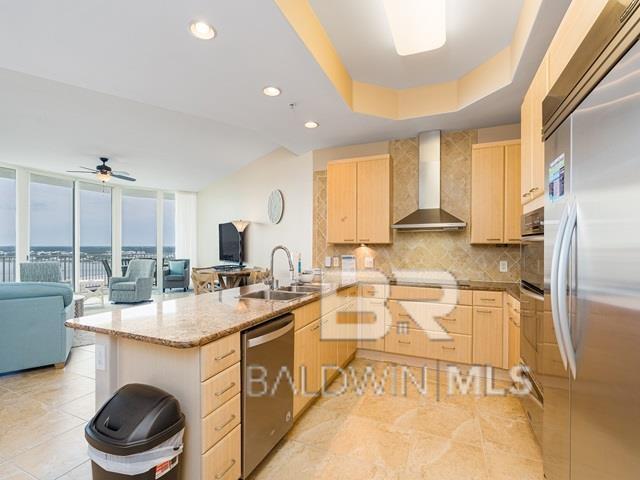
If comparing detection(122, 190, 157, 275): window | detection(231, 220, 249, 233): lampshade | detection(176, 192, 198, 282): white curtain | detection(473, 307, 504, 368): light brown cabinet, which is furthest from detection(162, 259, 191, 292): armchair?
detection(473, 307, 504, 368): light brown cabinet

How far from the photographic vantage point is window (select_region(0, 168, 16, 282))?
5.23 meters

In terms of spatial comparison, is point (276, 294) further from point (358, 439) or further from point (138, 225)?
point (138, 225)

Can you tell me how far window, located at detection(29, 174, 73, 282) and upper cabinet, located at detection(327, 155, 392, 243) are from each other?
5528mm

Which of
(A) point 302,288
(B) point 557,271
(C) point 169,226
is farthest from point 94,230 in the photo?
(B) point 557,271

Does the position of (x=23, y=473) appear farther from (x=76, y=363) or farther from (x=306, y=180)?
(x=306, y=180)

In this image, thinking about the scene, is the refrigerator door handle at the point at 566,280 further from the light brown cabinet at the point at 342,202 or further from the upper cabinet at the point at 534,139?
the light brown cabinet at the point at 342,202

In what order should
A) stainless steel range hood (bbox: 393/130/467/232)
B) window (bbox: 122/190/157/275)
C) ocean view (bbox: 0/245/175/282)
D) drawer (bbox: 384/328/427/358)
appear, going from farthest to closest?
window (bbox: 122/190/157/275) < ocean view (bbox: 0/245/175/282) < stainless steel range hood (bbox: 393/130/467/232) < drawer (bbox: 384/328/427/358)

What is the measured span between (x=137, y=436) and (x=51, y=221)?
661cm

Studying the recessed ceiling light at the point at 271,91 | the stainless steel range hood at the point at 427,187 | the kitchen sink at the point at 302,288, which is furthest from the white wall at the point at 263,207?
the recessed ceiling light at the point at 271,91

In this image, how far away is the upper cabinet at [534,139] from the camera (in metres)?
1.80

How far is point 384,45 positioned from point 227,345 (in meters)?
2.58

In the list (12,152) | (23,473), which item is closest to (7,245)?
(12,152)

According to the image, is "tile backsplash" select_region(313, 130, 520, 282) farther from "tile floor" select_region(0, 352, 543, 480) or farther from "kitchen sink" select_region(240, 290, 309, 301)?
"kitchen sink" select_region(240, 290, 309, 301)

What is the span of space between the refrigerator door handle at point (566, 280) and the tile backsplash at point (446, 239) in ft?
8.18
